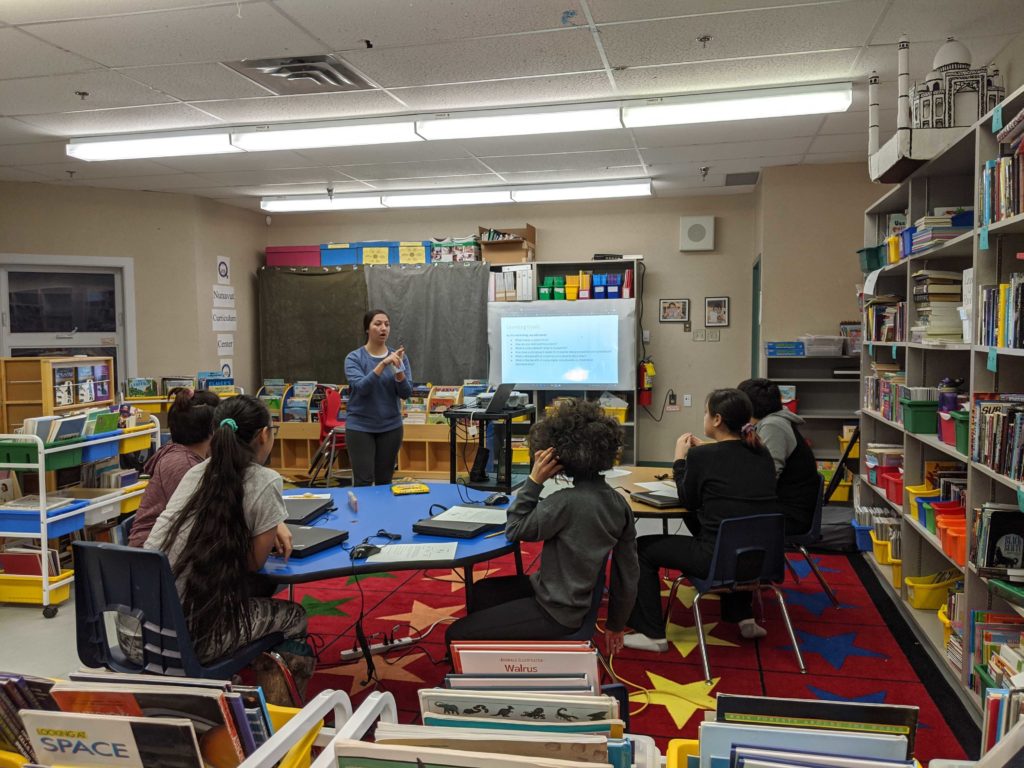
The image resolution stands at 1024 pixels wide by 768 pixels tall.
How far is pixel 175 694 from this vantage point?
1253mm

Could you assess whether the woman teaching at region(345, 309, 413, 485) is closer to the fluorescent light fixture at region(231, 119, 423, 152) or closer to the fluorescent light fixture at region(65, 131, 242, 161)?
the fluorescent light fixture at region(231, 119, 423, 152)

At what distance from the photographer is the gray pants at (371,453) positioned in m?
4.61

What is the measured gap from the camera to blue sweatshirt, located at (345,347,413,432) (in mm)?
4602

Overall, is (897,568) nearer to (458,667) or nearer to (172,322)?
(458,667)

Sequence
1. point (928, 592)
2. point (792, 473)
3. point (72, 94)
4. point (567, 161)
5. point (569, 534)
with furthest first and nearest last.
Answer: point (567, 161)
point (72, 94)
point (792, 473)
point (928, 592)
point (569, 534)

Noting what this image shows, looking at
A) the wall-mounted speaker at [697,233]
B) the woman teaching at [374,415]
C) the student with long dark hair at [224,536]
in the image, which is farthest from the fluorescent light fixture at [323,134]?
the wall-mounted speaker at [697,233]

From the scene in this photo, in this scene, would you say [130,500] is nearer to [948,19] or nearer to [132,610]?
[132,610]

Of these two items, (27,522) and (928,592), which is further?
(27,522)

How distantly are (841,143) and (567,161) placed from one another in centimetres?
196

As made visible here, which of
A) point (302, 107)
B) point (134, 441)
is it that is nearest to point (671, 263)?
point (302, 107)

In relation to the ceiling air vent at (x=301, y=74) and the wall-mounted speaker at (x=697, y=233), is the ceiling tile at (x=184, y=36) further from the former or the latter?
the wall-mounted speaker at (x=697, y=233)

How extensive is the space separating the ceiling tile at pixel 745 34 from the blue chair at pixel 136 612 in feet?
9.35

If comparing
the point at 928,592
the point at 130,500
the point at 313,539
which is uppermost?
the point at 313,539

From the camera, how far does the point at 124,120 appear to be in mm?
4750
